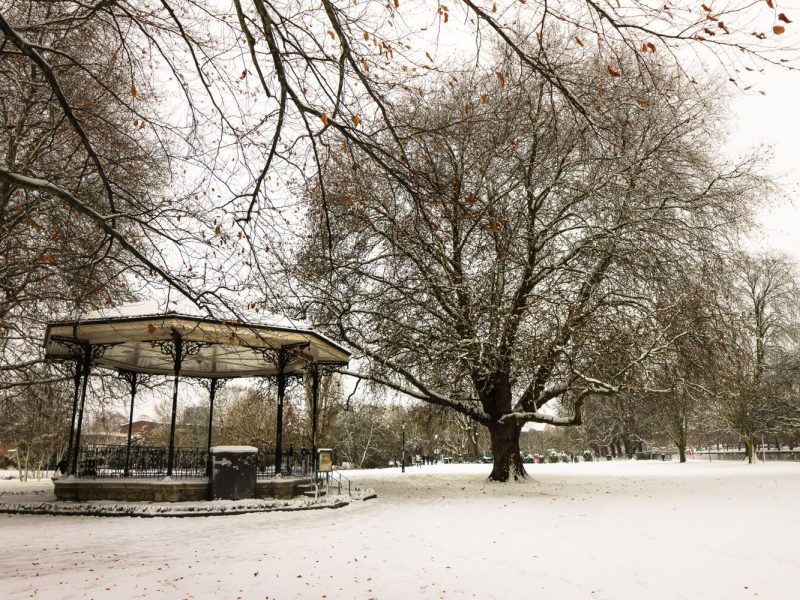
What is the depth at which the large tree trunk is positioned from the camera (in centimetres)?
1839

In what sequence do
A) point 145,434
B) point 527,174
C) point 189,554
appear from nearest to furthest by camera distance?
point 189,554
point 527,174
point 145,434

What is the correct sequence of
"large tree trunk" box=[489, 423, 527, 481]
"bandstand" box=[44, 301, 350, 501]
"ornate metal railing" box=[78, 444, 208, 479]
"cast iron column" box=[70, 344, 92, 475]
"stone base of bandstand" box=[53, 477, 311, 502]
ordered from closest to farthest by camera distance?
"bandstand" box=[44, 301, 350, 501] → "stone base of bandstand" box=[53, 477, 311, 502] → "cast iron column" box=[70, 344, 92, 475] → "ornate metal railing" box=[78, 444, 208, 479] → "large tree trunk" box=[489, 423, 527, 481]

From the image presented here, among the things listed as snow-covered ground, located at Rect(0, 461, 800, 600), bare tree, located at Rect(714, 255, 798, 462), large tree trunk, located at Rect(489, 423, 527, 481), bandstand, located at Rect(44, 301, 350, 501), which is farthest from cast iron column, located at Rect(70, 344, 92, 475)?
bare tree, located at Rect(714, 255, 798, 462)

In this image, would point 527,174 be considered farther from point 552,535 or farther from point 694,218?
point 552,535

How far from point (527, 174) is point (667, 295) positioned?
5402mm

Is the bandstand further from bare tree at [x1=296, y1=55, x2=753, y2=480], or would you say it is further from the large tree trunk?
the large tree trunk

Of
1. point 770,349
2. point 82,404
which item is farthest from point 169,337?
point 770,349

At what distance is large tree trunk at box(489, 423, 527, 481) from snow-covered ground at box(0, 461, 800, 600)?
20.9 ft

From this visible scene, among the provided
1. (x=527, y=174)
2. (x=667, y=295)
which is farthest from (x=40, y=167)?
(x=667, y=295)

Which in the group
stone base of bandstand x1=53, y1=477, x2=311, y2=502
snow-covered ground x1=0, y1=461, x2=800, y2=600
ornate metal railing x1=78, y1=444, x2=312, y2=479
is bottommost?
snow-covered ground x1=0, y1=461, x2=800, y2=600

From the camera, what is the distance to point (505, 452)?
1866 cm

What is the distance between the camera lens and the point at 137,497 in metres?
12.4

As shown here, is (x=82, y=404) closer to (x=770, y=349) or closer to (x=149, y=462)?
(x=149, y=462)

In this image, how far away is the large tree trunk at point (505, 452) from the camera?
1839cm
